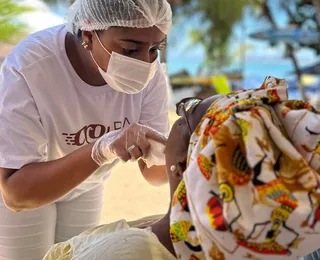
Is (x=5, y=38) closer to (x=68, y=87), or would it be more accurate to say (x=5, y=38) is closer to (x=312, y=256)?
(x=68, y=87)

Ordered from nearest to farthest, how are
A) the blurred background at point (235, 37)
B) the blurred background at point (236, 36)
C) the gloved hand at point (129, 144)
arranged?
1. the gloved hand at point (129, 144)
2. the blurred background at point (235, 37)
3. the blurred background at point (236, 36)

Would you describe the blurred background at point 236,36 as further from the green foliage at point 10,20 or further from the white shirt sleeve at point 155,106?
the white shirt sleeve at point 155,106

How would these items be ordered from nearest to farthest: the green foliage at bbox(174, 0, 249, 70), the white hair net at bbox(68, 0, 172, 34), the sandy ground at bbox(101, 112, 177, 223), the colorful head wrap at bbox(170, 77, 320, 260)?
the colorful head wrap at bbox(170, 77, 320, 260), the white hair net at bbox(68, 0, 172, 34), the sandy ground at bbox(101, 112, 177, 223), the green foliage at bbox(174, 0, 249, 70)

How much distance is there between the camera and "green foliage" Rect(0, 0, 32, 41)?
3.59 meters

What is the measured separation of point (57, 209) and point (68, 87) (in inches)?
20.3

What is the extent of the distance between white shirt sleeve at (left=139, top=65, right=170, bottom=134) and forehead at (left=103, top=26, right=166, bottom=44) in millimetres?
259

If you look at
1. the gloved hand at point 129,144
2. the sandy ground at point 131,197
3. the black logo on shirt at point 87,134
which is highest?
the gloved hand at point 129,144

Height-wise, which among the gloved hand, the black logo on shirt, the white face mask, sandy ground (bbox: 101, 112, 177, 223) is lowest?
sandy ground (bbox: 101, 112, 177, 223)

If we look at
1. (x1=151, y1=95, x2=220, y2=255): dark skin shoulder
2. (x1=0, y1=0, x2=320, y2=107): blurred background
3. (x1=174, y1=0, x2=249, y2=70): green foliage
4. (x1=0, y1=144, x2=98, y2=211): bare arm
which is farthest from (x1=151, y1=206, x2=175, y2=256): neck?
(x1=174, y1=0, x2=249, y2=70): green foliage

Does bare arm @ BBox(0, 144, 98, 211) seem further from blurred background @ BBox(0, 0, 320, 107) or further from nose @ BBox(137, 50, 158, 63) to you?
blurred background @ BBox(0, 0, 320, 107)

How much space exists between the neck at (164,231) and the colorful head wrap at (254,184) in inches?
8.0

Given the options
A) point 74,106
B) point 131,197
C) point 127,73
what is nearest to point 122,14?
point 127,73

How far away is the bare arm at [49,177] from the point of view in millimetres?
1359

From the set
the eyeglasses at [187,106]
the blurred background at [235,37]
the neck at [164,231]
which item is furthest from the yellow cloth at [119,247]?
the blurred background at [235,37]
